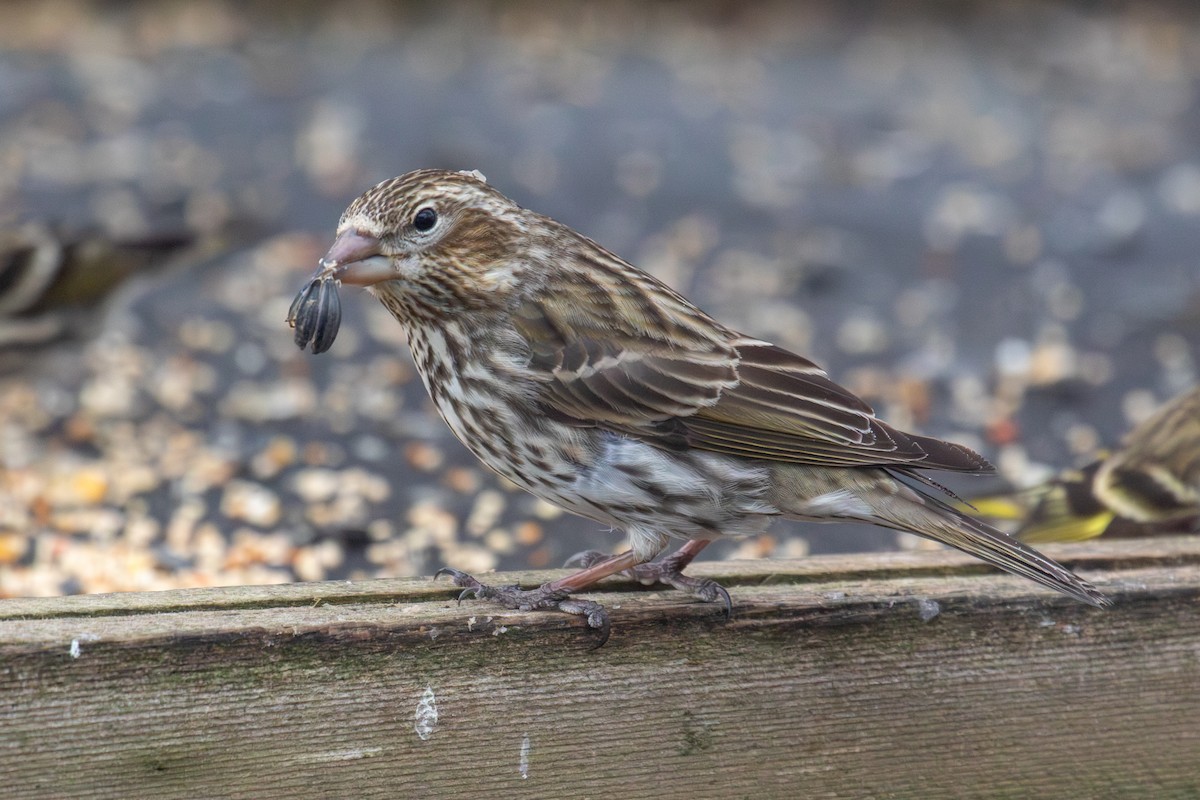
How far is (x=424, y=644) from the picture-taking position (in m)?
2.56

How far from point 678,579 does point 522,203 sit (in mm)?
3615

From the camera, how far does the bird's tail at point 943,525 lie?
2666 mm

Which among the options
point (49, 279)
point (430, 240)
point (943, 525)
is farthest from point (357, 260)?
point (49, 279)

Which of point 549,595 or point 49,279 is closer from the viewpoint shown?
point 549,595

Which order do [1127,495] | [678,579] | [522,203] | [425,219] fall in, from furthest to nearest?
[522,203] < [1127,495] < [425,219] < [678,579]

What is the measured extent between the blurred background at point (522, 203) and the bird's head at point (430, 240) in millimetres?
1306

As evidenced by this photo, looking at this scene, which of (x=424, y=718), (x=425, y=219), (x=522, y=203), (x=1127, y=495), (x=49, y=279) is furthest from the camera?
(x=522, y=203)

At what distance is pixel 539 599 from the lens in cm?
271

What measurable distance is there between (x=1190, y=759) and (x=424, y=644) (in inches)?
57.0

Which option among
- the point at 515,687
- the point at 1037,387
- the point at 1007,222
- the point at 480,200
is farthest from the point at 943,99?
the point at 515,687

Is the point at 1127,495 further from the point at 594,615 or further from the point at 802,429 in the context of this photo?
the point at 594,615

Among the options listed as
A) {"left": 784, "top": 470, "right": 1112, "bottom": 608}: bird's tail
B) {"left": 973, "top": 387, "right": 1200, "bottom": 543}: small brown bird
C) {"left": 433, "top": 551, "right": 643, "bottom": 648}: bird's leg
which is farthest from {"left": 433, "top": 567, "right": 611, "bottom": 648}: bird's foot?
{"left": 973, "top": 387, "right": 1200, "bottom": 543}: small brown bird

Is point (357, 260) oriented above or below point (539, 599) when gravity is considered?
above

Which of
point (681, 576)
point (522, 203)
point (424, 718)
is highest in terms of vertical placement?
point (522, 203)
